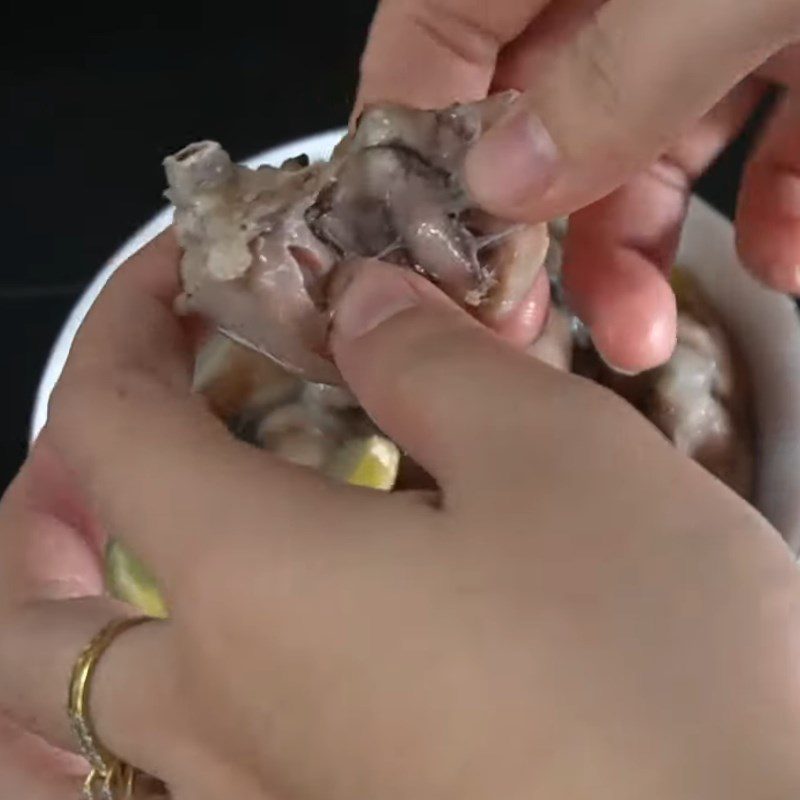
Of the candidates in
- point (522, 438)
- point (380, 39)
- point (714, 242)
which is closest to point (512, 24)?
point (380, 39)

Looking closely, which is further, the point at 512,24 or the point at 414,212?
the point at 512,24

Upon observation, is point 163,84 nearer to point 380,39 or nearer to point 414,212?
point 380,39

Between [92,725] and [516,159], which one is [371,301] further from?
[92,725]

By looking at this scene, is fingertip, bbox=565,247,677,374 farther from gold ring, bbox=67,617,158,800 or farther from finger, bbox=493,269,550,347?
gold ring, bbox=67,617,158,800

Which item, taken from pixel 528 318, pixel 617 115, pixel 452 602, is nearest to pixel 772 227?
pixel 528 318

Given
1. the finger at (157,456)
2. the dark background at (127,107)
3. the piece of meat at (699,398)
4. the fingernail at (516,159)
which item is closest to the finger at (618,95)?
the fingernail at (516,159)

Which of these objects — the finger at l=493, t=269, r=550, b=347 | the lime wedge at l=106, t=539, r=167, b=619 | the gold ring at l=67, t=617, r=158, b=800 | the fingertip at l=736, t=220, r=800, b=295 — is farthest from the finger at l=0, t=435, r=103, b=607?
the fingertip at l=736, t=220, r=800, b=295
